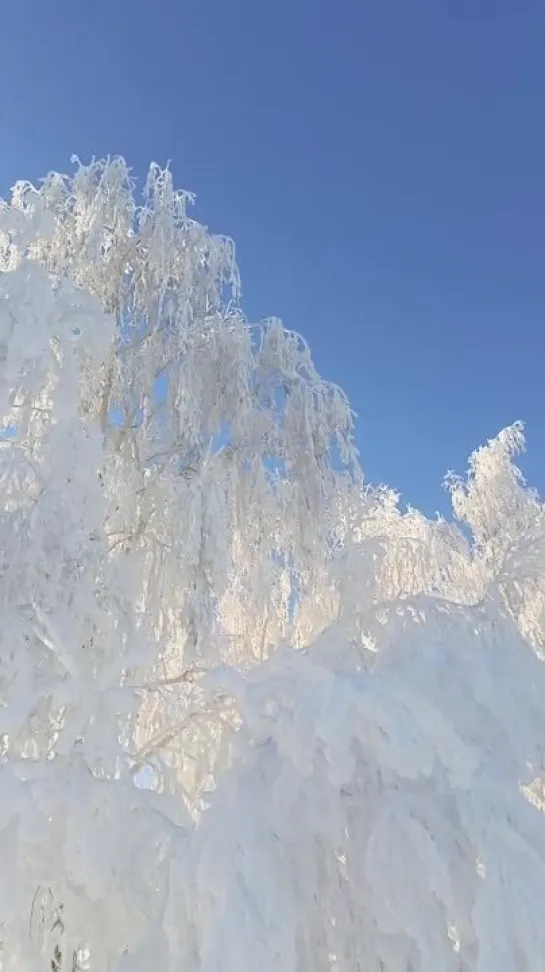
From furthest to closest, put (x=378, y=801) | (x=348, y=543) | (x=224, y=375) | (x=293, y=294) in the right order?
(x=293, y=294)
(x=224, y=375)
(x=348, y=543)
(x=378, y=801)

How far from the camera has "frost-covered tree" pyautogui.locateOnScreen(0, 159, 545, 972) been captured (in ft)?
5.64

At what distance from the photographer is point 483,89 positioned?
26.1 ft

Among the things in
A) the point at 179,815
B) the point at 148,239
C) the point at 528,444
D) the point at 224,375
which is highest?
the point at 528,444

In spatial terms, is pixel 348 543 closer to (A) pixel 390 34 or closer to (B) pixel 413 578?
(B) pixel 413 578

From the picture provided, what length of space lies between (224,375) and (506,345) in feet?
23.2

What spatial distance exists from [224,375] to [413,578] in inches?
64.2

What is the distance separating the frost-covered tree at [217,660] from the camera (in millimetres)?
1720

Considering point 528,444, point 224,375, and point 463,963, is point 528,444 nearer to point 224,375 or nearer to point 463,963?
point 224,375

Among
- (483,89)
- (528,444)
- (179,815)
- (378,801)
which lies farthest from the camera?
(528,444)

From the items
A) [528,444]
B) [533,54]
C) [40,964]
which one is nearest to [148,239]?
[40,964]

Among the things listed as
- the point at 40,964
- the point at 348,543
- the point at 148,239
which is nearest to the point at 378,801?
the point at 40,964

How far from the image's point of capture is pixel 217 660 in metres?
3.70

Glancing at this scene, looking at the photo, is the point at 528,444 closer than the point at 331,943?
No

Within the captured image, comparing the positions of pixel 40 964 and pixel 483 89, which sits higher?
pixel 483 89
